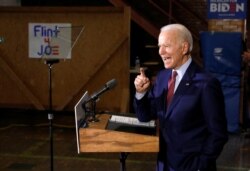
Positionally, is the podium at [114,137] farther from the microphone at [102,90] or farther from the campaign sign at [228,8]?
the campaign sign at [228,8]

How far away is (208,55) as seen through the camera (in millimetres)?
7160

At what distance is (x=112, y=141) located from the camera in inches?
114

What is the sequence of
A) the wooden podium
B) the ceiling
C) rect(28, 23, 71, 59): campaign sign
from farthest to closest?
the ceiling < rect(28, 23, 71, 59): campaign sign < the wooden podium

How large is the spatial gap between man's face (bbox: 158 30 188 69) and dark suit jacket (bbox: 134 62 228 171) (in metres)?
0.10

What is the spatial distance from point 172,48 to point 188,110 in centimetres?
37

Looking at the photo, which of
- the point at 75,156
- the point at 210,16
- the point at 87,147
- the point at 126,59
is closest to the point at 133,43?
the point at 126,59

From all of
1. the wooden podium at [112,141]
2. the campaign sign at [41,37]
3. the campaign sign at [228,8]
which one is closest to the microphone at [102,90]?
the wooden podium at [112,141]

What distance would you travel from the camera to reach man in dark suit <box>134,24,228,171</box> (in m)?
2.51

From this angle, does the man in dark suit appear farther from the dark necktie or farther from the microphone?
the microphone

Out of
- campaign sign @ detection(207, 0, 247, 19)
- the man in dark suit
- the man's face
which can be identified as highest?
campaign sign @ detection(207, 0, 247, 19)

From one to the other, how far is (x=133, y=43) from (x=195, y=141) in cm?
880

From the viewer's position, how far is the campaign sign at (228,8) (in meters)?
7.34

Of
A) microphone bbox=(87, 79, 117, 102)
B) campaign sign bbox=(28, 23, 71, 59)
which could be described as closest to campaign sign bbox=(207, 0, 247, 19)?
campaign sign bbox=(28, 23, 71, 59)

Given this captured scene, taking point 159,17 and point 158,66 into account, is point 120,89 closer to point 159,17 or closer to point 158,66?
point 158,66
